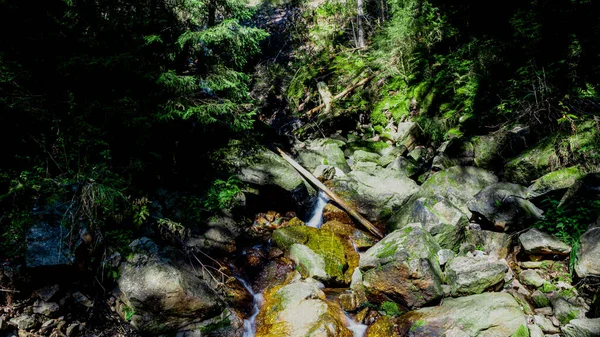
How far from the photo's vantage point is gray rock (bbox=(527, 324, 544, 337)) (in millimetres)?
4527

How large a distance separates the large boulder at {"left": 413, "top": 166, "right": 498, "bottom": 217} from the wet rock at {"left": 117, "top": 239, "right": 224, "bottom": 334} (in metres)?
5.70

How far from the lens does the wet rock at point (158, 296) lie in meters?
5.03

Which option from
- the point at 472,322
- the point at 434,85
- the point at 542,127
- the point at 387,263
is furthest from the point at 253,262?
the point at 434,85

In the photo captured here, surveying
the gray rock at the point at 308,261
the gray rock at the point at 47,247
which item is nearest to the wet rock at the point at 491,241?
the gray rock at the point at 308,261

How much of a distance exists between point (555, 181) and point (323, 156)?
6.87 metres

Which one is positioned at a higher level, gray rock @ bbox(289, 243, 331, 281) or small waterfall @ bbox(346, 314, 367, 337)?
gray rock @ bbox(289, 243, 331, 281)

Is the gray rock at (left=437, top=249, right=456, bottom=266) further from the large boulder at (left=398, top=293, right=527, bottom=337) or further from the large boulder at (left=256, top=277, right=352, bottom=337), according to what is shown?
the large boulder at (left=256, top=277, right=352, bottom=337)

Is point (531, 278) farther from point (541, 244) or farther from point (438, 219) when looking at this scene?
point (438, 219)

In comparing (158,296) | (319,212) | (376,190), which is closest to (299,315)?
(158,296)

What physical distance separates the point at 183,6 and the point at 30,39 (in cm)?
297

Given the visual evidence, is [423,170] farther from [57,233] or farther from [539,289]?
[57,233]

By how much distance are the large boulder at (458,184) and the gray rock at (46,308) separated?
7664 millimetres

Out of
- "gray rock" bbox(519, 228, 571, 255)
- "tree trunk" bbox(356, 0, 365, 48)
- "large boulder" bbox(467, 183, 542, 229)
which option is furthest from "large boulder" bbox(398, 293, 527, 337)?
"tree trunk" bbox(356, 0, 365, 48)

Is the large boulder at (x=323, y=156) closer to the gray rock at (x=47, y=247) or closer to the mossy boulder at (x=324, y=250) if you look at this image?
the mossy boulder at (x=324, y=250)
